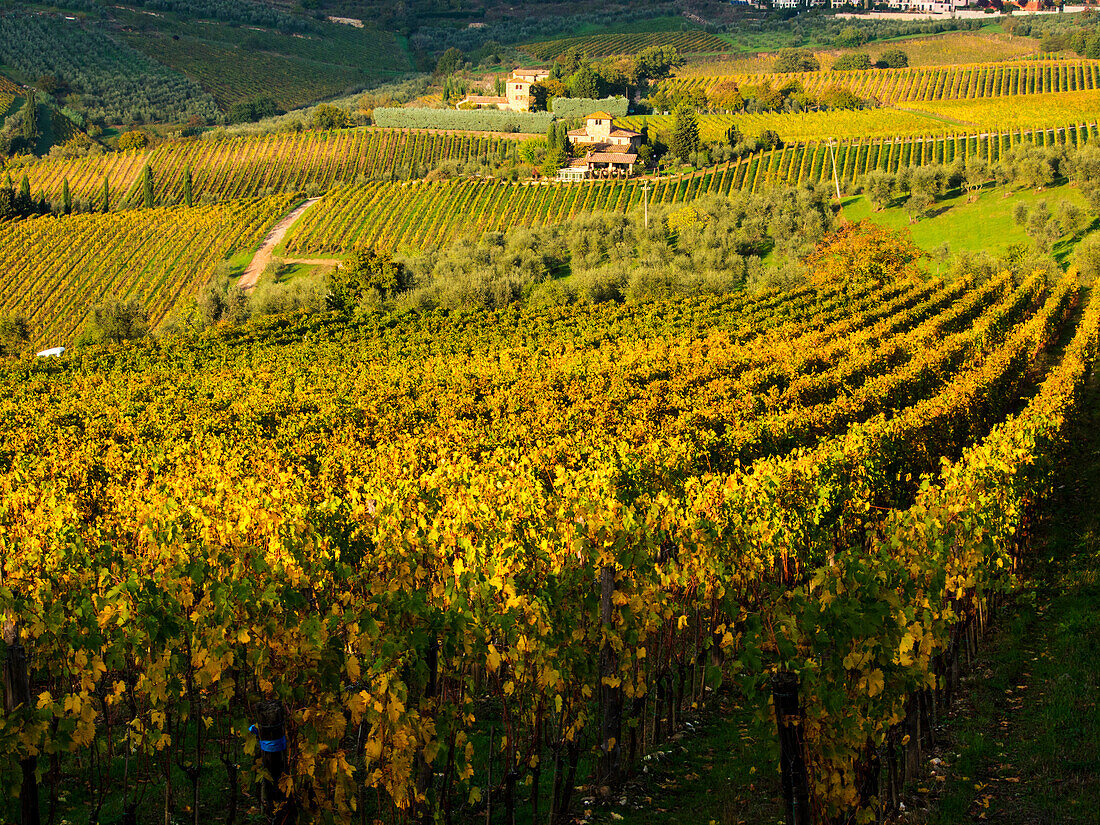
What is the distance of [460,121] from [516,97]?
25.6 metres

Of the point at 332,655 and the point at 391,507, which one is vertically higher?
the point at 332,655

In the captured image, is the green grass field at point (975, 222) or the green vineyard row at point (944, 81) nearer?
the green grass field at point (975, 222)

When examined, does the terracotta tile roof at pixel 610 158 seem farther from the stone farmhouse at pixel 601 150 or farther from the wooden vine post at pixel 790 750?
the wooden vine post at pixel 790 750

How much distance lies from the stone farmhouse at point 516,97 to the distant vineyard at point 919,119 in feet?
141

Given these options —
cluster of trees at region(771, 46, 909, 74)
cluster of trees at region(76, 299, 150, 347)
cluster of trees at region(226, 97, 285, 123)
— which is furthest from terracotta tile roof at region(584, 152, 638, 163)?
cluster of trees at region(226, 97, 285, 123)

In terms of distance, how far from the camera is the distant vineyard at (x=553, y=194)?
327 ft

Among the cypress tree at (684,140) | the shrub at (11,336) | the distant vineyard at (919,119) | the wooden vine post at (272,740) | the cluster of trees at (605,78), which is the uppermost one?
the cluster of trees at (605,78)

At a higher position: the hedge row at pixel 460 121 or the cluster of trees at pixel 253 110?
the cluster of trees at pixel 253 110

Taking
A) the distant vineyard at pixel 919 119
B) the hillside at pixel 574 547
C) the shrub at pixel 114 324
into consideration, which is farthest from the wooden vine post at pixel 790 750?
the distant vineyard at pixel 919 119

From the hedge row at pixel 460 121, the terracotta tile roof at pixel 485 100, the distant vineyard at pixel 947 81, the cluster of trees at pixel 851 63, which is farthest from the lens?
the cluster of trees at pixel 851 63

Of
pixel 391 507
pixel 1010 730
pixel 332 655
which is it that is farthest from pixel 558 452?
pixel 332 655

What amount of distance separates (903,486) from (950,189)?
7498 centimetres

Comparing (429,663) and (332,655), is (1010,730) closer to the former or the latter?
(429,663)

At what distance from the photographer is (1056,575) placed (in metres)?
18.0
